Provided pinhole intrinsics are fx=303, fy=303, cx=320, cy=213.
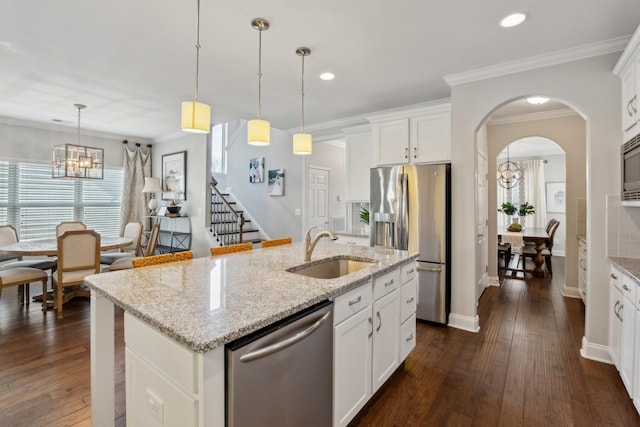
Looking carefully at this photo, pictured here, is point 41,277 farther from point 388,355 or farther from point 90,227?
point 388,355

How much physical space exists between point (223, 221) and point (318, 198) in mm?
1970

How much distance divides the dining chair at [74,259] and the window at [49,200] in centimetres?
233

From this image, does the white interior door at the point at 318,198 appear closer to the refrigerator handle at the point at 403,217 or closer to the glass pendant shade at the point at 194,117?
the refrigerator handle at the point at 403,217

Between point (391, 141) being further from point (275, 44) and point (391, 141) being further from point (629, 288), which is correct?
point (629, 288)

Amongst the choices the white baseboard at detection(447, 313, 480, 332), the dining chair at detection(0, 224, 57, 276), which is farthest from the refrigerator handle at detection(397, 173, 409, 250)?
the dining chair at detection(0, 224, 57, 276)

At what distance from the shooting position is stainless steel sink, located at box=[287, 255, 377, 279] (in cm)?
228

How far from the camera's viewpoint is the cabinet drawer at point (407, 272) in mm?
2322

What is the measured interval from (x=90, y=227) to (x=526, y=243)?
8.60 metres

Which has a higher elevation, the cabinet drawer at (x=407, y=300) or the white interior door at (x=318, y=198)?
the white interior door at (x=318, y=198)

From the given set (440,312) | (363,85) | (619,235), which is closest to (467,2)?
(363,85)

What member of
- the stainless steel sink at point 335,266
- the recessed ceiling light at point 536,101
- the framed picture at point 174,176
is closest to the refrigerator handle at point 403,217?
the stainless steel sink at point 335,266

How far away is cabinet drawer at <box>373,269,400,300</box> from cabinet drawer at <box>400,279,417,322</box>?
0.15m

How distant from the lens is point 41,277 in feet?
11.7

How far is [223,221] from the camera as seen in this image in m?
6.10
